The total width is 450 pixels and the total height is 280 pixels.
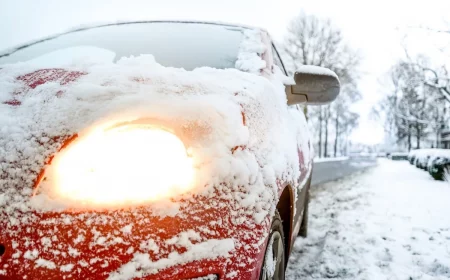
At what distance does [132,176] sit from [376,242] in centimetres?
333

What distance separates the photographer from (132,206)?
103 centimetres

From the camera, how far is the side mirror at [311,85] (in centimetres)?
236

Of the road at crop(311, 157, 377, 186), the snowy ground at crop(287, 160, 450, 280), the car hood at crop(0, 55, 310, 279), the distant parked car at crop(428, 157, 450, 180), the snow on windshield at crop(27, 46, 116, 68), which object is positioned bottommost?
the road at crop(311, 157, 377, 186)

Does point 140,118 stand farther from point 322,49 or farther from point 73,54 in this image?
point 322,49

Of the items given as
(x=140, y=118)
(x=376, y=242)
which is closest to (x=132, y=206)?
(x=140, y=118)

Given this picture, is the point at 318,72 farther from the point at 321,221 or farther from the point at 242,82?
the point at 321,221

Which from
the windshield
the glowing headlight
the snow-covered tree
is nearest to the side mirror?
the windshield

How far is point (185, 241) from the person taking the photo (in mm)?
1043

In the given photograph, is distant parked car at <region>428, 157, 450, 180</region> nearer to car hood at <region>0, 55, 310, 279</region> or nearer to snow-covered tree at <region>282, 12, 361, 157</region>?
car hood at <region>0, 55, 310, 279</region>

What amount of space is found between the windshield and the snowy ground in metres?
1.81

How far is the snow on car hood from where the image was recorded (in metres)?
1.03

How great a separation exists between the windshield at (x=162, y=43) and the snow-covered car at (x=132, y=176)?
703 mm

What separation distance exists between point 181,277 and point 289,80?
172 cm

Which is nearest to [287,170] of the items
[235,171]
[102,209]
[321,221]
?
[235,171]
